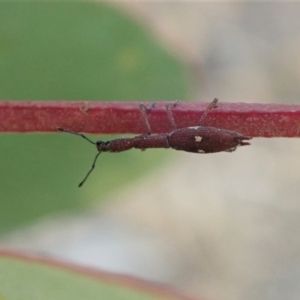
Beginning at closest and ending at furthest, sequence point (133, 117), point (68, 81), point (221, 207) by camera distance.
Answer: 1. point (133, 117)
2. point (68, 81)
3. point (221, 207)

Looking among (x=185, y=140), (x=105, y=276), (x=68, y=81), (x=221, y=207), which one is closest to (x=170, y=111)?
(x=105, y=276)

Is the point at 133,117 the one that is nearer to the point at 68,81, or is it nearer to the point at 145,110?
the point at 145,110

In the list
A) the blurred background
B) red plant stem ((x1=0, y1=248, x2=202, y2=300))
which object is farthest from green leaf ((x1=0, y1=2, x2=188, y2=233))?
the blurred background

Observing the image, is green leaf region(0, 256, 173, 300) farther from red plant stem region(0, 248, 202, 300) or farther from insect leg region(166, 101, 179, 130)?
insect leg region(166, 101, 179, 130)

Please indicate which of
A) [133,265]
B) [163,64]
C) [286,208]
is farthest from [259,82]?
[163,64]

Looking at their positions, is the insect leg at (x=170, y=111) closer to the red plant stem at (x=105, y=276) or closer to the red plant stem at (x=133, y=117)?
the red plant stem at (x=133, y=117)
